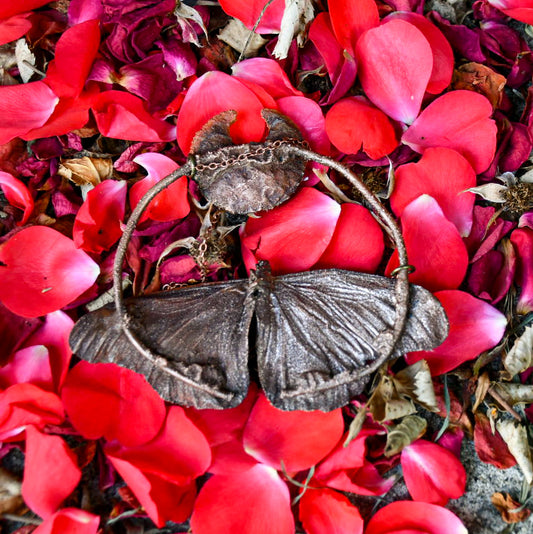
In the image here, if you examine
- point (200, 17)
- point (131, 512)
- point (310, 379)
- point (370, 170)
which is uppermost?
point (200, 17)

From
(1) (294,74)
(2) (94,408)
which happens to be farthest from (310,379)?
(1) (294,74)

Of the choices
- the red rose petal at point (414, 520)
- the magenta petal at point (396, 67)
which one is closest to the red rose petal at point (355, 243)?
the magenta petal at point (396, 67)

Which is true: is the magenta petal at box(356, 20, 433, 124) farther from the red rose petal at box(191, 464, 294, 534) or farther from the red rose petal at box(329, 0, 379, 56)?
the red rose petal at box(191, 464, 294, 534)

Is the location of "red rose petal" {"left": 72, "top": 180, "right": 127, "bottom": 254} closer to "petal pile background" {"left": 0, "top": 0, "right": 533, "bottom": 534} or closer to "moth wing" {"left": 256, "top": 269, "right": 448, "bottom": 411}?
"petal pile background" {"left": 0, "top": 0, "right": 533, "bottom": 534}

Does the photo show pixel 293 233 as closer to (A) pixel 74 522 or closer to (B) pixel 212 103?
(B) pixel 212 103

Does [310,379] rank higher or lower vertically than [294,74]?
lower

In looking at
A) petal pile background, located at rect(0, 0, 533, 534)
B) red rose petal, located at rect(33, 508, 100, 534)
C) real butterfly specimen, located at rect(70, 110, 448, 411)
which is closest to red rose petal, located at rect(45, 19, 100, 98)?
petal pile background, located at rect(0, 0, 533, 534)

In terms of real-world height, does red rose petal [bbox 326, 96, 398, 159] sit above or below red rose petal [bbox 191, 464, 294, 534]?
above

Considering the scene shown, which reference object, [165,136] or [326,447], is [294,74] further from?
[326,447]

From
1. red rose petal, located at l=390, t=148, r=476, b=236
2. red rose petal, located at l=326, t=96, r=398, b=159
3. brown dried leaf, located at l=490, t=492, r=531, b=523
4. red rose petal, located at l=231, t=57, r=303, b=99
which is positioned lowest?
brown dried leaf, located at l=490, t=492, r=531, b=523

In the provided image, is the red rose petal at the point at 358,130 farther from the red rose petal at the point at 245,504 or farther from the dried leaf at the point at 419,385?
the red rose petal at the point at 245,504
